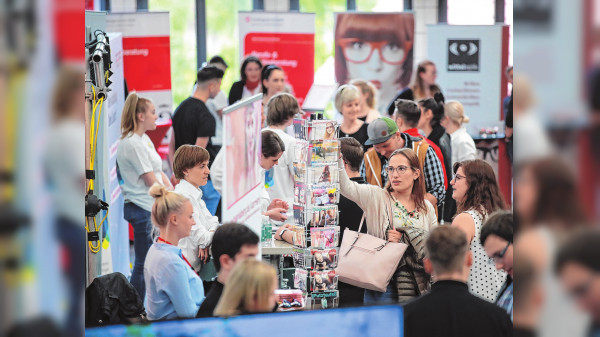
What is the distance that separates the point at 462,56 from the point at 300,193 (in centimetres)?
603

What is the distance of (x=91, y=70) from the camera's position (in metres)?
4.04

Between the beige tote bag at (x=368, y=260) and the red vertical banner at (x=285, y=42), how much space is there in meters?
5.14

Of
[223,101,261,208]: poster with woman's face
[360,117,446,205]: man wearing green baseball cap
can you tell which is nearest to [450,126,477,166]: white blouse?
[360,117,446,205]: man wearing green baseball cap

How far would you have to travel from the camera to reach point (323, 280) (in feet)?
12.2

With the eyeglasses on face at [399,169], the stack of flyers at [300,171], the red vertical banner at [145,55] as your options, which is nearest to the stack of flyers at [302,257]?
the stack of flyers at [300,171]

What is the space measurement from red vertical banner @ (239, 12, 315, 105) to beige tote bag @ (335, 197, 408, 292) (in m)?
5.14

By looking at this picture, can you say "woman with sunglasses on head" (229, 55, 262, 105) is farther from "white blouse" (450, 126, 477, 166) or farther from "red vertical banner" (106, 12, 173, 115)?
"white blouse" (450, 126, 477, 166)

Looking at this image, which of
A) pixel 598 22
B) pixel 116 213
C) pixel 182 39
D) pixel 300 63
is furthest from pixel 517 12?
pixel 182 39

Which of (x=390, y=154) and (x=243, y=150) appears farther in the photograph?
(x=390, y=154)

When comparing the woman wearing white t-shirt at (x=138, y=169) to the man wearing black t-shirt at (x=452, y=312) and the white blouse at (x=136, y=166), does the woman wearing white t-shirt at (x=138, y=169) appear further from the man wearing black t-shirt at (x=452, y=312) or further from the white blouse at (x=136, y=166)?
the man wearing black t-shirt at (x=452, y=312)

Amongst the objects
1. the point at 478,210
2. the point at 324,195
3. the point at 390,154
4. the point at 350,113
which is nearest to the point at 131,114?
the point at 350,113

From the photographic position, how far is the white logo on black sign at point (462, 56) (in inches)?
358

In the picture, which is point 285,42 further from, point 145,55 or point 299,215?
point 299,215

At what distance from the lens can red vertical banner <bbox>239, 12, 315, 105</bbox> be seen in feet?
28.9
